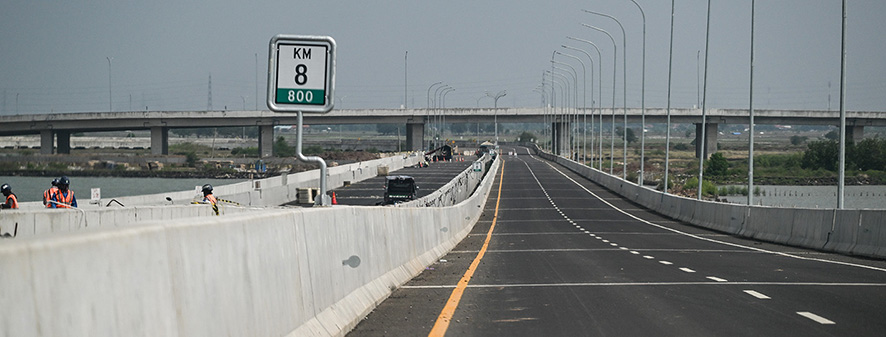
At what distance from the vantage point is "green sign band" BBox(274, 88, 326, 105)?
32.6 feet

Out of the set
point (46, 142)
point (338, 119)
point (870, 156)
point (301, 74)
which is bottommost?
point (870, 156)

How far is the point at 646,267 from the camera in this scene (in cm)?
1841

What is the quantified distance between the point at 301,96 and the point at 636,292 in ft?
19.9

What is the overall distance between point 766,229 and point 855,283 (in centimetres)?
1393

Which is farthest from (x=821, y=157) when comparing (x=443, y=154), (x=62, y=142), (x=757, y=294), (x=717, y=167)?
(x=757, y=294)

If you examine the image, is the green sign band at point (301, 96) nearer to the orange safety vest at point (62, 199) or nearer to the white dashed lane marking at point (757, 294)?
the white dashed lane marking at point (757, 294)

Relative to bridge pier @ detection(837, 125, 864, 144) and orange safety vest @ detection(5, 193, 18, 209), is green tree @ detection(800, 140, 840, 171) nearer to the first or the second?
bridge pier @ detection(837, 125, 864, 144)

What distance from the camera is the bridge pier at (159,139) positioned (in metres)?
128

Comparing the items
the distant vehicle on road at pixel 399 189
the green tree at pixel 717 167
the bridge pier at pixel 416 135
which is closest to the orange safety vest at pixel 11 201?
the distant vehicle on road at pixel 399 189

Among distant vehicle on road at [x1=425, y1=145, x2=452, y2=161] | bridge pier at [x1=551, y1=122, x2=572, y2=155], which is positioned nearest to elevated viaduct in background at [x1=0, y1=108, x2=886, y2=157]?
bridge pier at [x1=551, y1=122, x2=572, y2=155]

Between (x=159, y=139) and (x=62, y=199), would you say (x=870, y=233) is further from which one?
(x=159, y=139)

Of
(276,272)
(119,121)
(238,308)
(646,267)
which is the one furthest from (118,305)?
(119,121)

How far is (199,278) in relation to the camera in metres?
6.28

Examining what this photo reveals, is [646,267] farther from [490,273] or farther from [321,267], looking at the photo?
[321,267]
